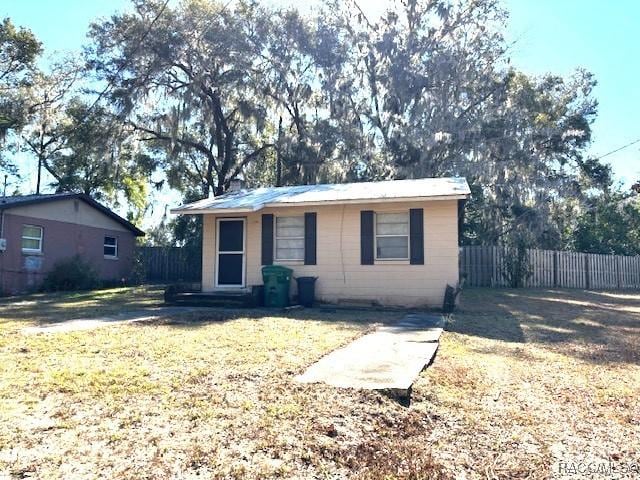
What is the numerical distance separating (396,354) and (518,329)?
4.07 meters

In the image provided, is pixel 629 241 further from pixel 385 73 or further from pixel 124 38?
pixel 124 38

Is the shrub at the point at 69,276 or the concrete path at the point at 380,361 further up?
the shrub at the point at 69,276

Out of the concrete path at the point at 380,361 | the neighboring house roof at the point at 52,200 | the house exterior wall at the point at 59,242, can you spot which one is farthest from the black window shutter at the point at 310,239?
the house exterior wall at the point at 59,242

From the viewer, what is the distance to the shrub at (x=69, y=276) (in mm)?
18141

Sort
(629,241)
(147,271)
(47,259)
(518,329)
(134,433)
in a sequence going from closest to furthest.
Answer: (134,433) < (518,329) < (47,259) < (147,271) < (629,241)

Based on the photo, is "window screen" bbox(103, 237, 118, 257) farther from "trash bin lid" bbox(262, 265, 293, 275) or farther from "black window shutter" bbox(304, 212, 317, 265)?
"black window shutter" bbox(304, 212, 317, 265)

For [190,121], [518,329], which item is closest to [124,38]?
[190,121]

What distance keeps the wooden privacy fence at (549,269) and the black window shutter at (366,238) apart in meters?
8.32

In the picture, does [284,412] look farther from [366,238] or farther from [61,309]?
[61,309]

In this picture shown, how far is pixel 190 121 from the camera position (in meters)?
22.3

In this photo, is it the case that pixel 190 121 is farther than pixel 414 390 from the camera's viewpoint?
Yes

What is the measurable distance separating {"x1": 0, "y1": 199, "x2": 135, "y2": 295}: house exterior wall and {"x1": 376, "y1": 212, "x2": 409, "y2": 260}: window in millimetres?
12314

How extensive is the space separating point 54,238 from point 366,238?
12366 millimetres

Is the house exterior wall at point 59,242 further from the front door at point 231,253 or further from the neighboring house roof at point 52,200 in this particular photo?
the front door at point 231,253
